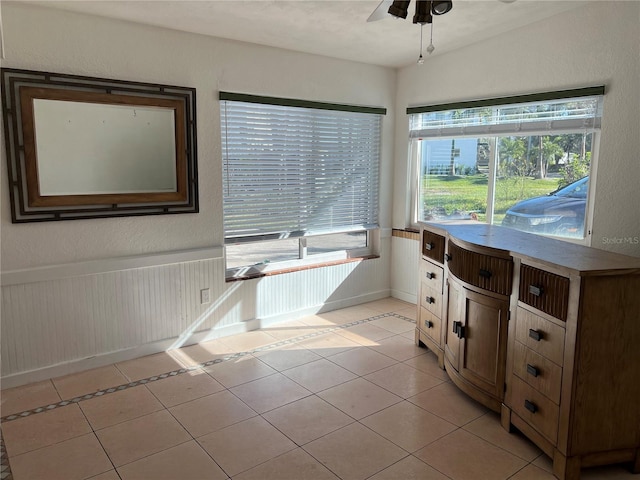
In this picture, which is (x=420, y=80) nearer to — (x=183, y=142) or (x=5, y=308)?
(x=183, y=142)

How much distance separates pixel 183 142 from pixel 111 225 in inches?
30.3

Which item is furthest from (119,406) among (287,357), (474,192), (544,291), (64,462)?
(474,192)

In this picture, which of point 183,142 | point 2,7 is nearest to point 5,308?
point 183,142

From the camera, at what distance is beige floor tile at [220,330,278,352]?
12.1ft

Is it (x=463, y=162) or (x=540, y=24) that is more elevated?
(x=540, y=24)

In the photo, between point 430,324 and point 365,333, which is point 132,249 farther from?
point 430,324

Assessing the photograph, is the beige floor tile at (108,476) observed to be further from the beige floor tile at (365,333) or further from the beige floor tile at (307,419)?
the beige floor tile at (365,333)

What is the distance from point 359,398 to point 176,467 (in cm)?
114

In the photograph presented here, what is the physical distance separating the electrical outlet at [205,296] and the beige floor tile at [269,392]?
2.90 ft

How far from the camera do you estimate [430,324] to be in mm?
3490

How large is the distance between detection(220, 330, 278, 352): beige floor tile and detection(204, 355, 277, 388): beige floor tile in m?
0.19

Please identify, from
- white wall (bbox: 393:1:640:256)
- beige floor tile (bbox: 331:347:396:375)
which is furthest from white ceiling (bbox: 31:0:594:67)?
beige floor tile (bbox: 331:347:396:375)

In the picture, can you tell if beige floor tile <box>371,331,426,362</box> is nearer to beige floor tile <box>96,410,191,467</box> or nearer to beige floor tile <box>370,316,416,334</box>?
beige floor tile <box>370,316,416,334</box>

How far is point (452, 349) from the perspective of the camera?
3.05 meters
